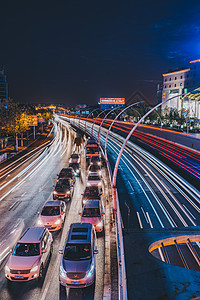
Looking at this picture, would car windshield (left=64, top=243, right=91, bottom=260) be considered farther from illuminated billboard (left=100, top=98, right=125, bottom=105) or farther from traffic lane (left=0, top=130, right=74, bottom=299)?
illuminated billboard (left=100, top=98, right=125, bottom=105)

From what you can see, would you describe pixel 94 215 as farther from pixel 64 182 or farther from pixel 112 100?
pixel 112 100

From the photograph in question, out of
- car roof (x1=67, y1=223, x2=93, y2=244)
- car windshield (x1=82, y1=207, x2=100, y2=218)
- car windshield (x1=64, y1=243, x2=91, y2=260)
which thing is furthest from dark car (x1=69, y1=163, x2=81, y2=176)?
car windshield (x1=64, y1=243, x2=91, y2=260)

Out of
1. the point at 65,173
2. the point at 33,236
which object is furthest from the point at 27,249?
the point at 65,173

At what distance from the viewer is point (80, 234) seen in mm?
12688

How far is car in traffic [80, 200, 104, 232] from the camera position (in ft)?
51.5

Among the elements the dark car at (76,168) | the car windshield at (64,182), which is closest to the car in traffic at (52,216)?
the car windshield at (64,182)

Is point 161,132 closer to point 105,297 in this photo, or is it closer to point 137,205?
point 137,205

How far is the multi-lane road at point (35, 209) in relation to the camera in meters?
10.3

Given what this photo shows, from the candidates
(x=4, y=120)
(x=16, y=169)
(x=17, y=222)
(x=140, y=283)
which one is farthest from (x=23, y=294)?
(x=4, y=120)

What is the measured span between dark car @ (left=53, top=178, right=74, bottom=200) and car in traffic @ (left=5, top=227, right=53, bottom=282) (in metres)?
8.54

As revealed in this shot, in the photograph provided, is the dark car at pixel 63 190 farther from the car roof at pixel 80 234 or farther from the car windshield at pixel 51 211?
the car roof at pixel 80 234

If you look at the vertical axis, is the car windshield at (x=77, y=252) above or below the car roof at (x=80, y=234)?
below

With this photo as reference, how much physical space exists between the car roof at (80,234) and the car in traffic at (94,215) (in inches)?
84.5

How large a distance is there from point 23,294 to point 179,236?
9806 mm
